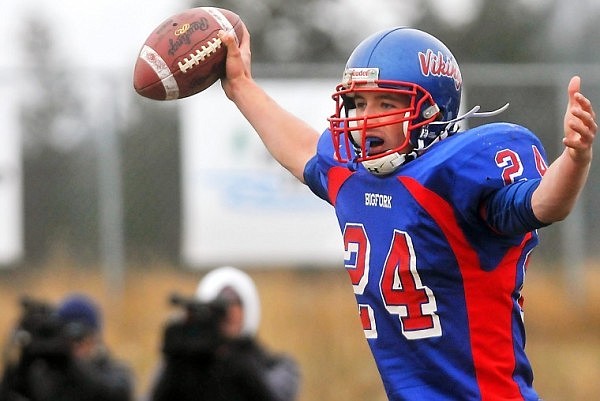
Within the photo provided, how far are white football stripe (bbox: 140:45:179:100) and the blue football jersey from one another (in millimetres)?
1009

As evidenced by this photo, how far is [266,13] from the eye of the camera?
809 inches

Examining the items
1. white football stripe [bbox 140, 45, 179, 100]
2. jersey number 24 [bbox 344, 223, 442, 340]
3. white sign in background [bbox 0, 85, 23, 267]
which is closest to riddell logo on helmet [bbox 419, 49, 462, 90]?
jersey number 24 [bbox 344, 223, 442, 340]

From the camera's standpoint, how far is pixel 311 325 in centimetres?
1078

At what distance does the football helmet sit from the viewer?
13.0ft

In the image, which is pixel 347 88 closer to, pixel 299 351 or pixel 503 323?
pixel 503 323

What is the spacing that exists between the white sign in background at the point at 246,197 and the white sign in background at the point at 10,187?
4.16ft

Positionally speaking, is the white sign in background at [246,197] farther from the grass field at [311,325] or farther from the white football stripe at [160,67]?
the white football stripe at [160,67]

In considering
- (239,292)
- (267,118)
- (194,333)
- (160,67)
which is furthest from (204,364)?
(160,67)

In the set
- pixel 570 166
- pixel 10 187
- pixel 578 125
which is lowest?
pixel 10 187

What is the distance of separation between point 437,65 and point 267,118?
83 centimetres

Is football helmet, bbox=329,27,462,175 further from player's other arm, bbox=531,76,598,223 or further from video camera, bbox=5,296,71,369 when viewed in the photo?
video camera, bbox=5,296,71,369

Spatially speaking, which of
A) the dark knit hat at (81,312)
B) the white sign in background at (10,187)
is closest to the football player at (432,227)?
the dark knit hat at (81,312)

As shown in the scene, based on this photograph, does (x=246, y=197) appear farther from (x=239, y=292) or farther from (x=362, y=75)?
(x=362, y=75)

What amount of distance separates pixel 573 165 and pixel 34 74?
7839mm
